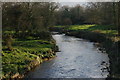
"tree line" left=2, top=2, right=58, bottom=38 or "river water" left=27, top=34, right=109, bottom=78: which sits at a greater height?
"tree line" left=2, top=2, right=58, bottom=38

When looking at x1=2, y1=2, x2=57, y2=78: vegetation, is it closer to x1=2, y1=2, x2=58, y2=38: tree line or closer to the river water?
x1=2, y1=2, x2=58, y2=38: tree line

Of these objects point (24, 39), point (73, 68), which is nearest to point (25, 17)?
point (24, 39)

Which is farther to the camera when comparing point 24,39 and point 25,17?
point 25,17

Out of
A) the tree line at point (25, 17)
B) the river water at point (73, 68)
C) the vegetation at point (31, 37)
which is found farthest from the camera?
the tree line at point (25, 17)

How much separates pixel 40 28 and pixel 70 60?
19213 mm

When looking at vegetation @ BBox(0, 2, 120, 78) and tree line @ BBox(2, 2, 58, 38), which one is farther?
tree line @ BBox(2, 2, 58, 38)

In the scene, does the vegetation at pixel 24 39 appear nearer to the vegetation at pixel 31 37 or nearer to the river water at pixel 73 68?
the vegetation at pixel 31 37

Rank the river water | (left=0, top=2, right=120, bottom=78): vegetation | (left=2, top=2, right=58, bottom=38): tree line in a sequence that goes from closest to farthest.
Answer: the river water, (left=0, top=2, right=120, bottom=78): vegetation, (left=2, top=2, right=58, bottom=38): tree line

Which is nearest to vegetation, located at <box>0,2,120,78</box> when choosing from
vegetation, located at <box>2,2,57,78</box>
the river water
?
vegetation, located at <box>2,2,57,78</box>

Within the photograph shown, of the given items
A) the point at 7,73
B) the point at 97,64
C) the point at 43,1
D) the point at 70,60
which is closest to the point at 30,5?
the point at 43,1


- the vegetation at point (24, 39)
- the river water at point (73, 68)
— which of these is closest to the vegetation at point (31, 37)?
the vegetation at point (24, 39)

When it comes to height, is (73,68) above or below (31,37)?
below

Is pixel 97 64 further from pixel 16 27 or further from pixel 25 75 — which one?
pixel 16 27

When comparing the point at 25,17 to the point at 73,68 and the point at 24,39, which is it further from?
the point at 73,68
